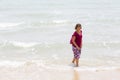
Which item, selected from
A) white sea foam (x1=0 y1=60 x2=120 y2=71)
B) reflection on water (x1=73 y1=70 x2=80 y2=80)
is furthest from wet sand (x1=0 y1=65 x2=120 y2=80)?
white sea foam (x1=0 y1=60 x2=120 y2=71)

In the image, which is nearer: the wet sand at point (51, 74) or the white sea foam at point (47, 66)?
the wet sand at point (51, 74)

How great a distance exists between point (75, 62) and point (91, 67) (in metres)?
0.53

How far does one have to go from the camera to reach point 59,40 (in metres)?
13.8

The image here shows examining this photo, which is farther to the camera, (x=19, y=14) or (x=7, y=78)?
(x=19, y=14)

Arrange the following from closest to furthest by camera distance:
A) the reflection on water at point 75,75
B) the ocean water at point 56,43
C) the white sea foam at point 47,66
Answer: the reflection on water at point 75,75
the white sea foam at point 47,66
the ocean water at point 56,43

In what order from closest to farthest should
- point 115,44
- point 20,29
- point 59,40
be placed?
1. point 115,44
2. point 59,40
3. point 20,29

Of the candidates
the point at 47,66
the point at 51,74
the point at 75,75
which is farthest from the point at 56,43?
the point at 75,75

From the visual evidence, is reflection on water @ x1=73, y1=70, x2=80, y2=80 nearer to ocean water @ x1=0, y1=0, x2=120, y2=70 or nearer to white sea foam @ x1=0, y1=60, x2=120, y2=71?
white sea foam @ x1=0, y1=60, x2=120, y2=71

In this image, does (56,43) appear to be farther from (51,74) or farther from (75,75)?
(75,75)

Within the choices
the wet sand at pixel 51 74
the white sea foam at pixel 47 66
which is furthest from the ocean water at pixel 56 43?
the wet sand at pixel 51 74

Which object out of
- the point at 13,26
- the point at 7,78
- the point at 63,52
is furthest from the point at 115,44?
the point at 13,26

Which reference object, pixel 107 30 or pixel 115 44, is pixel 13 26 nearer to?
pixel 107 30

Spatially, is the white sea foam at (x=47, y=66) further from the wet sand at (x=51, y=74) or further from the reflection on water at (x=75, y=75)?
the reflection on water at (x=75, y=75)

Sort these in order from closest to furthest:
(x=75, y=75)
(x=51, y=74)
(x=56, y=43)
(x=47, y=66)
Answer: (x=75, y=75)
(x=51, y=74)
(x=47, y=66)
(x=56, y=43)
